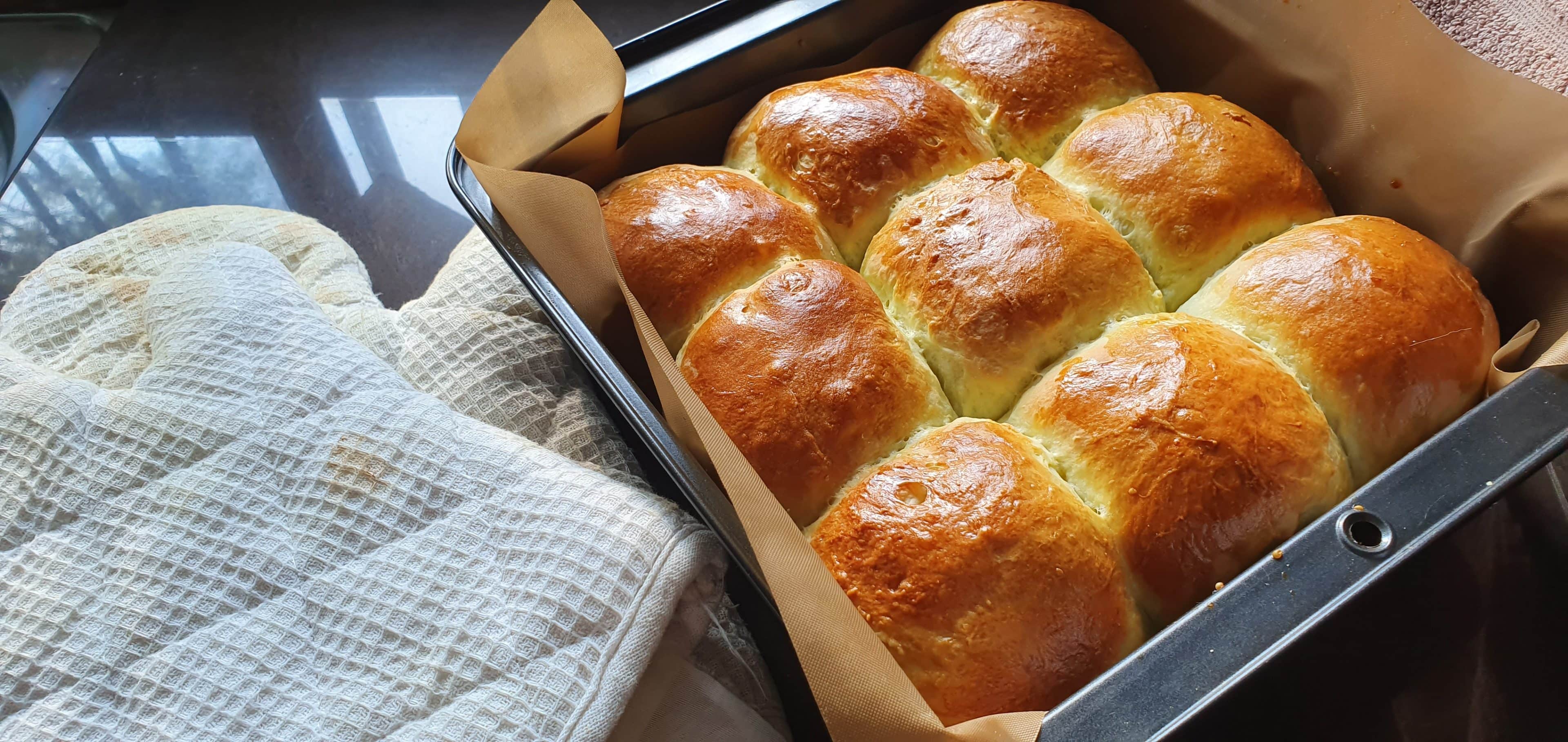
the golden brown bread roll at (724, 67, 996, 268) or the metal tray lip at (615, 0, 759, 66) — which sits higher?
the metal tray lip at (615, 0, 759, 66)

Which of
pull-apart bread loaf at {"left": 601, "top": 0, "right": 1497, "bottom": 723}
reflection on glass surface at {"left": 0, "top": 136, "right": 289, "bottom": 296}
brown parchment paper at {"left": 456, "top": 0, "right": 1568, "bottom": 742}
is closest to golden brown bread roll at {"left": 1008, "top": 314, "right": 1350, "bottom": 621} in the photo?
pull-apart bread loaf at {"left": 601, "top": 0, "right": 1497, "bottom": 723}

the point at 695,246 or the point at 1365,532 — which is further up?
the point at 695,246

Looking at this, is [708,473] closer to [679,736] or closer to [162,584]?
[679,736]

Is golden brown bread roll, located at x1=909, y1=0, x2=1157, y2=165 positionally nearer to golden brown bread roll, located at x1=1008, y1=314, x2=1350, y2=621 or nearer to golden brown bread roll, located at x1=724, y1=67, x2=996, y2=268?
golden brown bread roll, located at x1=724, y1=67, x2=996, y2=268

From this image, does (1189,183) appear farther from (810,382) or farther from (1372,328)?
(810,382)

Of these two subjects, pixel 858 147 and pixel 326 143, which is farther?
pixel 326 143

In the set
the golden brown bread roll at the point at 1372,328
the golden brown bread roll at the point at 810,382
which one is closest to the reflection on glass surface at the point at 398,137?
the golden brown bread roll at the point at 810,382

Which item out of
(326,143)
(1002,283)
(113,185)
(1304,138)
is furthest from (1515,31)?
(113,185)
